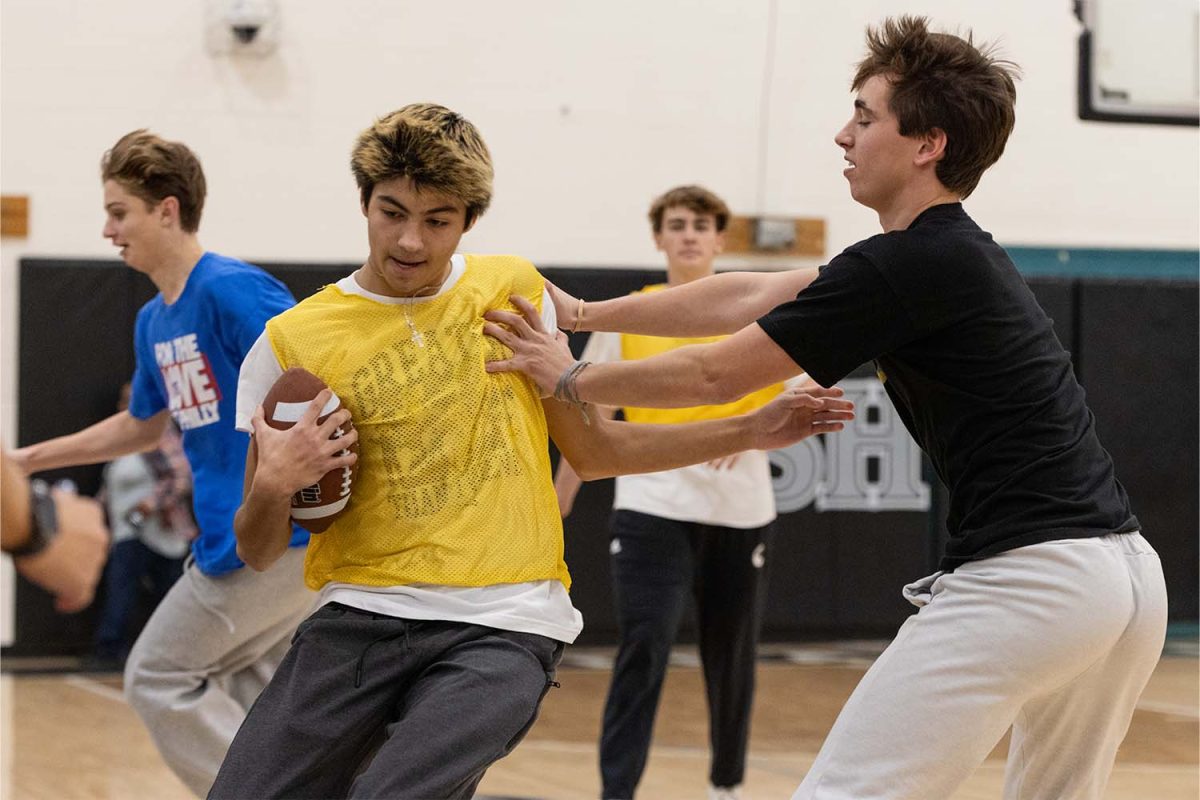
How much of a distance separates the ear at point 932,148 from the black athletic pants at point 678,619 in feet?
8.44

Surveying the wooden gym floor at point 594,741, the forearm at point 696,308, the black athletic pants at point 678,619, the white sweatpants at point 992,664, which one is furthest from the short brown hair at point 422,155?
the wooden gym floor at point 594,741

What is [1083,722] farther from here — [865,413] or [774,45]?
[774,45]

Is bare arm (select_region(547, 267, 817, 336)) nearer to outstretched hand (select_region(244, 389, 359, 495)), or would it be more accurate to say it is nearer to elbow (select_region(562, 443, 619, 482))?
elbow (select_region(562, 443, 619, 482))

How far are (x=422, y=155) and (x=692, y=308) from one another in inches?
36.4

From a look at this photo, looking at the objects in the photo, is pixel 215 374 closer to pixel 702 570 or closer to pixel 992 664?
pixel 702 570

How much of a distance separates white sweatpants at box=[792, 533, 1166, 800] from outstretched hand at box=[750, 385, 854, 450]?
52cm

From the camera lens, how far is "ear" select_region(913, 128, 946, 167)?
3037mm

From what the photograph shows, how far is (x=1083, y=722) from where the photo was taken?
2.98 m

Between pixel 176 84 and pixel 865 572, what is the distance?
5.64m

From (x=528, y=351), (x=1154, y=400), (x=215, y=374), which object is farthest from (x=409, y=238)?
(x=1154, y=400)

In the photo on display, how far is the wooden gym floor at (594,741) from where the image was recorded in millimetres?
6047

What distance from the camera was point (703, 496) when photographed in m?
5.47

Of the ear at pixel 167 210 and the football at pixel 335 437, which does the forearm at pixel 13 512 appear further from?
the ear at pixel 167 210

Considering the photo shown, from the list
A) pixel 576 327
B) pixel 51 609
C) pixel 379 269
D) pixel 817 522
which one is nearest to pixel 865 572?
pixel 817 522
